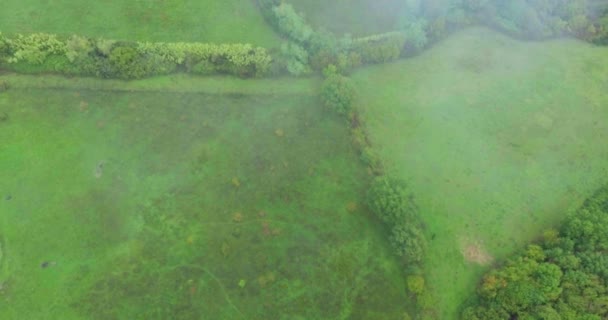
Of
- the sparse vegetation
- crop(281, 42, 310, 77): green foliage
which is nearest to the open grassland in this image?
the sparse vegetation

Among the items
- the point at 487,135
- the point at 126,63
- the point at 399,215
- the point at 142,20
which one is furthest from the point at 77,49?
the point at 487,135

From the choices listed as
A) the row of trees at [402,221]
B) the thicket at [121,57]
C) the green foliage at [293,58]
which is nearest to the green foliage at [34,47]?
the thicket at [121,57]

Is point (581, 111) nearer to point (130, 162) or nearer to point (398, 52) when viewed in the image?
point (398, 52)

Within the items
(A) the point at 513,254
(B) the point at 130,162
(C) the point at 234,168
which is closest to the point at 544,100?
(A) the point at 513,254

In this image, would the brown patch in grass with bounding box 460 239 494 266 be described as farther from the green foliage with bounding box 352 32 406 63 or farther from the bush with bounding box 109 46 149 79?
the bush with bounding box 109 46 149 79

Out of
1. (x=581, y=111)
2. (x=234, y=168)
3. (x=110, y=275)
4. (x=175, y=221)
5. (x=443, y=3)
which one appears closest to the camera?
(x=110, y=275)

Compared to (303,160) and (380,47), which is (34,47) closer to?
(303,160)
